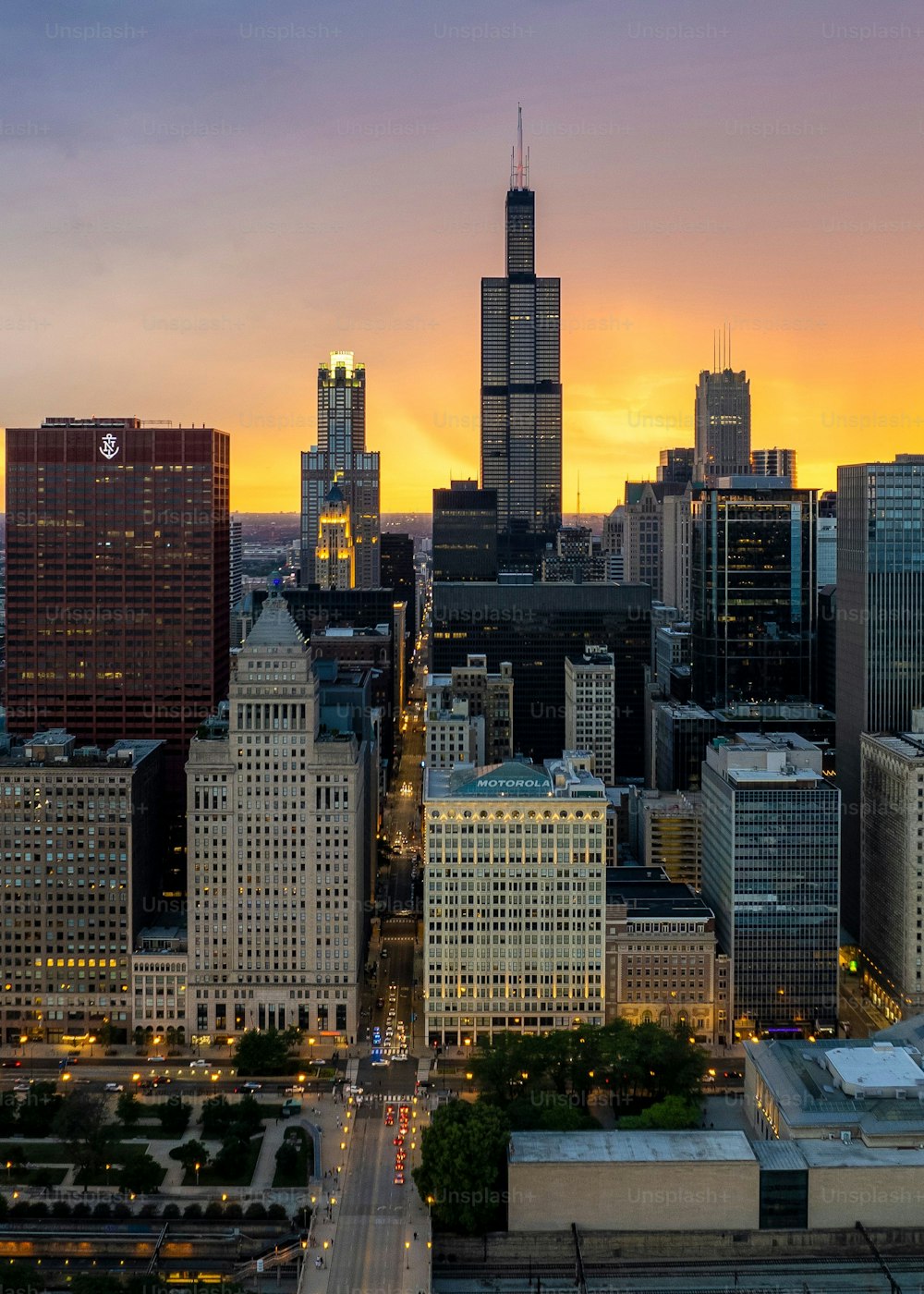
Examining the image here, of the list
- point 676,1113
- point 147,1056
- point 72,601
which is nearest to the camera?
point 676,1113

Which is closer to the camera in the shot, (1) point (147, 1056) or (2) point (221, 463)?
(1) point (147, 1056)

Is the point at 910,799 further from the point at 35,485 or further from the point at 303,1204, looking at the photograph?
the point at 35,485

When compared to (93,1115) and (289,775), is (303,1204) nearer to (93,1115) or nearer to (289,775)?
(93,1115)

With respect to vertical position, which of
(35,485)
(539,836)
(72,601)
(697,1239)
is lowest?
(697,1239)

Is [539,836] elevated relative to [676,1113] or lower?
elevated

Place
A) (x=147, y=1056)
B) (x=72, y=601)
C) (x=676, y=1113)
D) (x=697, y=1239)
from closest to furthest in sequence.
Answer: (x=697, y=1239) < (x=676, y=1113) < (x=147, y=1056) < (x=72, y=601)

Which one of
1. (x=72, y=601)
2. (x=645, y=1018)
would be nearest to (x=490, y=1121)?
(x=645, y=1018)

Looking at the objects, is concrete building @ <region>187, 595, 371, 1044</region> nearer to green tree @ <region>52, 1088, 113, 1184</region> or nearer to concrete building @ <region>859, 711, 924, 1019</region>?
green tree @ <region>52, 1088, 113, 1184</region>

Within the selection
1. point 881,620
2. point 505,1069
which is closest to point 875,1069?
point 505,1069
